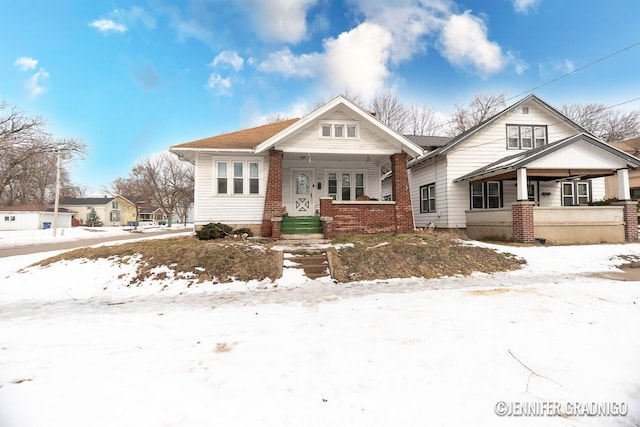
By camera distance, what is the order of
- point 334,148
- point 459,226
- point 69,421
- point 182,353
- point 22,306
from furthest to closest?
point 459,226 → point 334,148 → point 22,306 → point 182,353 → point 69,421

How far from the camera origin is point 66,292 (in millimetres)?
6402

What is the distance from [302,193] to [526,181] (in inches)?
375

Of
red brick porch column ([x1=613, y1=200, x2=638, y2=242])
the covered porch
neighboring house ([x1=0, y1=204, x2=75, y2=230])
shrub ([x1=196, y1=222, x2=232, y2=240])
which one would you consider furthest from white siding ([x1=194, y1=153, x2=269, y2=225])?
neighboring house ([x1=0, y1=204, x2=75, y2=230])

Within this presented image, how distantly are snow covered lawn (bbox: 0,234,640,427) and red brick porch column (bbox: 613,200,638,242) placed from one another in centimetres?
847

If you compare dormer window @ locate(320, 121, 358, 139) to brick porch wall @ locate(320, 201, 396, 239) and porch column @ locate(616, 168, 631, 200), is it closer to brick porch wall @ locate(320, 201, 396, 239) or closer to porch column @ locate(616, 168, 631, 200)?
brick porch wall @ locate(320, 201, 396, 239)

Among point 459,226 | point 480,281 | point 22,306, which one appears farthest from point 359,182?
point 22,306

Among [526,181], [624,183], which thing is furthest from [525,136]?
[624,183]

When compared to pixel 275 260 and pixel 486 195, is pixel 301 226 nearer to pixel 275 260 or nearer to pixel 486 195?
pixel 275 260

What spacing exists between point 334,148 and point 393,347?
387 inches

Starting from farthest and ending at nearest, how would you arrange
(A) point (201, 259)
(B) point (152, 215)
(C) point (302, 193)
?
(B) point (152, 215) → (C) point (302, 193) → (A) point (201, 259)

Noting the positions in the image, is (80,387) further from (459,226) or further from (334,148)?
(459,226)

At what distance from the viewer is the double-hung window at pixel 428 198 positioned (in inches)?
601

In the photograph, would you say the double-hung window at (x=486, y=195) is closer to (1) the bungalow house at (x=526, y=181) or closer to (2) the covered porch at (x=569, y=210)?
(1) the bungalow house at (x=526, y=181)

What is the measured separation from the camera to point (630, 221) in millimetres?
11617
